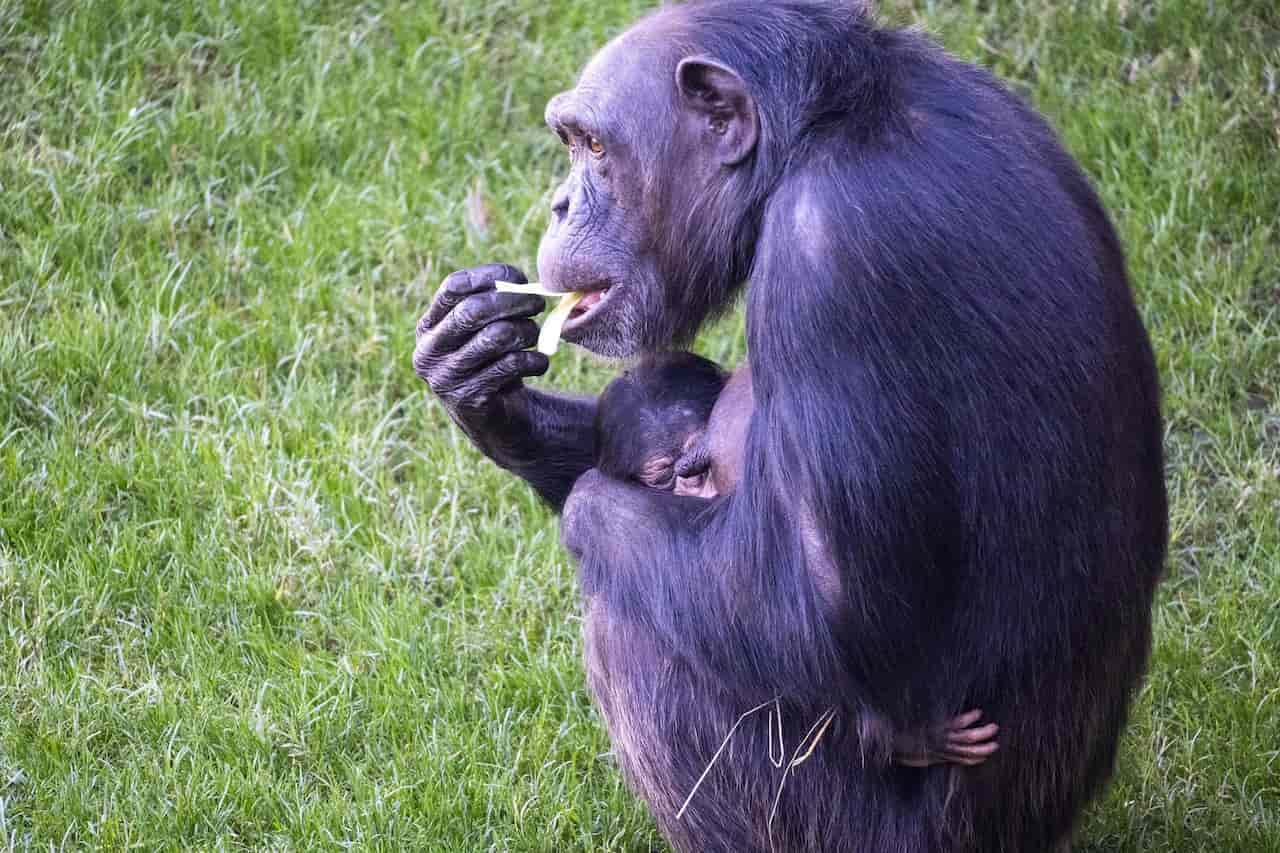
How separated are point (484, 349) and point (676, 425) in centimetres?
62

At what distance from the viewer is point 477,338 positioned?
4598 millimetres

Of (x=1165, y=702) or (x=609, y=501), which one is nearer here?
(x=609, y=501)

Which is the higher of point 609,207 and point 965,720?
point 609,207

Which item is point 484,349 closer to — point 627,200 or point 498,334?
point 498,334

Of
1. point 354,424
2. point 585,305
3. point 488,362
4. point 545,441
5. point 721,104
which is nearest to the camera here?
point 721,104

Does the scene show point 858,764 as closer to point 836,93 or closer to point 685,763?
point 685,763

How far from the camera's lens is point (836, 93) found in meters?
4.25

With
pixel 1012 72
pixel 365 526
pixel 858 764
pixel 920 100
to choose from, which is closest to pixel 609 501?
pixel 858 764

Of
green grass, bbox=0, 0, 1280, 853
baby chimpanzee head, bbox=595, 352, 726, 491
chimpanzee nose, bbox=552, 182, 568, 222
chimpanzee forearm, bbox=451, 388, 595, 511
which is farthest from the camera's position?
green grass, bbox=0, 0, 1280, 853

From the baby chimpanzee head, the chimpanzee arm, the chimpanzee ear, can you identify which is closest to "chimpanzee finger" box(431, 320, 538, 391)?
the chimpanzee arm

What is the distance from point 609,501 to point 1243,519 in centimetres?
276

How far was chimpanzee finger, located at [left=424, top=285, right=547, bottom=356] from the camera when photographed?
455cm

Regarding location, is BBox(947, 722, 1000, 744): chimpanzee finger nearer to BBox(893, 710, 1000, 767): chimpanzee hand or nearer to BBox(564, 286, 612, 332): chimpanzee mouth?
BBox(893, 710, 1000, 767): chimpanzee hand

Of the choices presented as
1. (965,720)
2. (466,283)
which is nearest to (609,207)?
(466,283)
